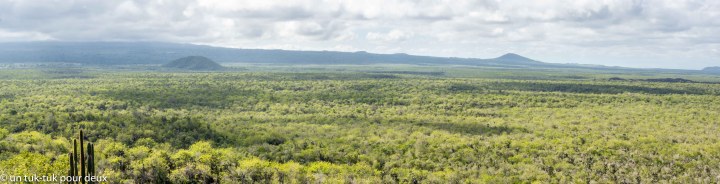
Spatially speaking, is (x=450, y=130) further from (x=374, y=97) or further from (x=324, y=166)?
(x=374, y=97)

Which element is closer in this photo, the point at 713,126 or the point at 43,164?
the point at 43,164

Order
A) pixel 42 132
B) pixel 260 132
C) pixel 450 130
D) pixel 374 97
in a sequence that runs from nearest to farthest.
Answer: pixel 42 132
pixel 260 132
pixel 450 130
pixel 374 97

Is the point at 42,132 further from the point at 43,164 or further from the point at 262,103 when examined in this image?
the point at 262,103

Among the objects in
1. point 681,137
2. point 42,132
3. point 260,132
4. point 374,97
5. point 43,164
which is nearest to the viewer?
point 43,164

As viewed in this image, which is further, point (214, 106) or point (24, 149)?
point (214, 106)

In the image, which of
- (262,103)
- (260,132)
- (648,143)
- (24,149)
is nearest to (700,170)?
(648,143)

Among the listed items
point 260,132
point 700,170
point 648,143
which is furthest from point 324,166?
point 648,143
